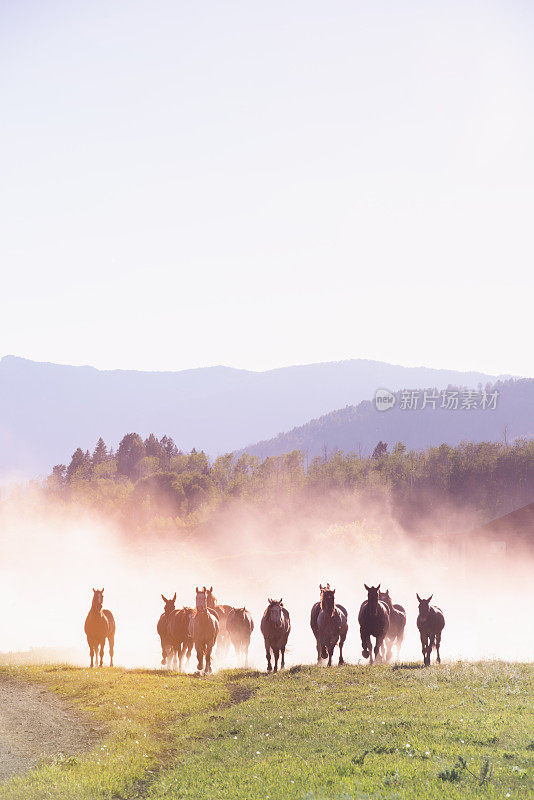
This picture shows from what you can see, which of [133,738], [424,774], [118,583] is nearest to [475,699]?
[424,774]

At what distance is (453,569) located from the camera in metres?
64.1

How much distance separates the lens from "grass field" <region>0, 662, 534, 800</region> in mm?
11914

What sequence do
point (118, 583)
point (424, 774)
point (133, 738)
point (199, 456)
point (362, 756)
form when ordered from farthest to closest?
point (199, 456), point (118, 583), point (133, 738), point (362, 756), point (424, 774)

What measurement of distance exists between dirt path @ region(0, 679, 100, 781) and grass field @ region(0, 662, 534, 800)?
55cm

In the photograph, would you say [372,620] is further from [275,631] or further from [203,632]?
[203,632]

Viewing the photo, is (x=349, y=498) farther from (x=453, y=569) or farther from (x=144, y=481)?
(x=453, y=569)

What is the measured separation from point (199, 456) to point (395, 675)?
574 feet

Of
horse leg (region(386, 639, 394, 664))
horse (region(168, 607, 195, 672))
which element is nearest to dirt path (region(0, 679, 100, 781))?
horse (region(168, 607, 195, 672))

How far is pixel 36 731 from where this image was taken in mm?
18219

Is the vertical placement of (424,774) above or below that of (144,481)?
below

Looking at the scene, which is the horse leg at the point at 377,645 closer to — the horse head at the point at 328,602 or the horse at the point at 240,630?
the horse head at the point at 328,602

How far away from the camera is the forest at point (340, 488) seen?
160 metres

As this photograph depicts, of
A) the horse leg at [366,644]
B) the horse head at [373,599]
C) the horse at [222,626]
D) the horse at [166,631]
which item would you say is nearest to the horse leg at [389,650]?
the horse leg at [366,644]

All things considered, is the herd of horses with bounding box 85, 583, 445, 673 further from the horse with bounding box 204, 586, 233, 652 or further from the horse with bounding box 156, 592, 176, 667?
the horse with bounding box 204, 586, 233, 652
